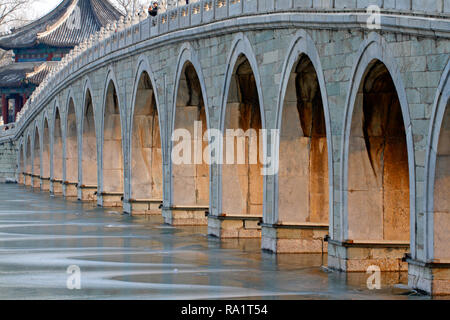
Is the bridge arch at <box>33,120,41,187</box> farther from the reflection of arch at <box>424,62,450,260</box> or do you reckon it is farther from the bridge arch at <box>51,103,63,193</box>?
the reflection of arch at <box>424,62,450,260</box>

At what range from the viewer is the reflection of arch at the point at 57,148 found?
47.9m

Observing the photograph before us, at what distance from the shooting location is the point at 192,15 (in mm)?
25453

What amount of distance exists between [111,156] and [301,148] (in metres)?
16.3

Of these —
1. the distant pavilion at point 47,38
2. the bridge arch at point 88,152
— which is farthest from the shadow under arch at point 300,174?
the distant pavilion at point 47,38

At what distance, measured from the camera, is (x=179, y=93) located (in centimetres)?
2736

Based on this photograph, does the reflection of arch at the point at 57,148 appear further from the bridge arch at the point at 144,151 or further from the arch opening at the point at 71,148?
the bridge arch at the point at 144,151

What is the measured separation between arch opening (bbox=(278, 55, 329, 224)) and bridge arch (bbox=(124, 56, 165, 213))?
1128 cm

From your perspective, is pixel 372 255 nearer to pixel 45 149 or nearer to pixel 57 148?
pixel 57 148

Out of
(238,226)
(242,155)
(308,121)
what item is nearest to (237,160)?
(242,155)

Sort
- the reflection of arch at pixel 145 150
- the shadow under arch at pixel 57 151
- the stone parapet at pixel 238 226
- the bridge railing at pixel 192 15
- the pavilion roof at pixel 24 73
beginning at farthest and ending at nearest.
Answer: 1. the pavilion roof at pixel 24 73
2. the shadow under arch at pixel 57 151
3. the reflection of arch at pixel 145 150
4. the stone parapet at pixel 238 226
5. the bridge railing at pixel 192 15

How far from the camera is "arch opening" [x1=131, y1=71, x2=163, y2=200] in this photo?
31.6 meters

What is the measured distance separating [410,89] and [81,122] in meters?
26.5

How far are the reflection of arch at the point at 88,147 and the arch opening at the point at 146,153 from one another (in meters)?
8.40
